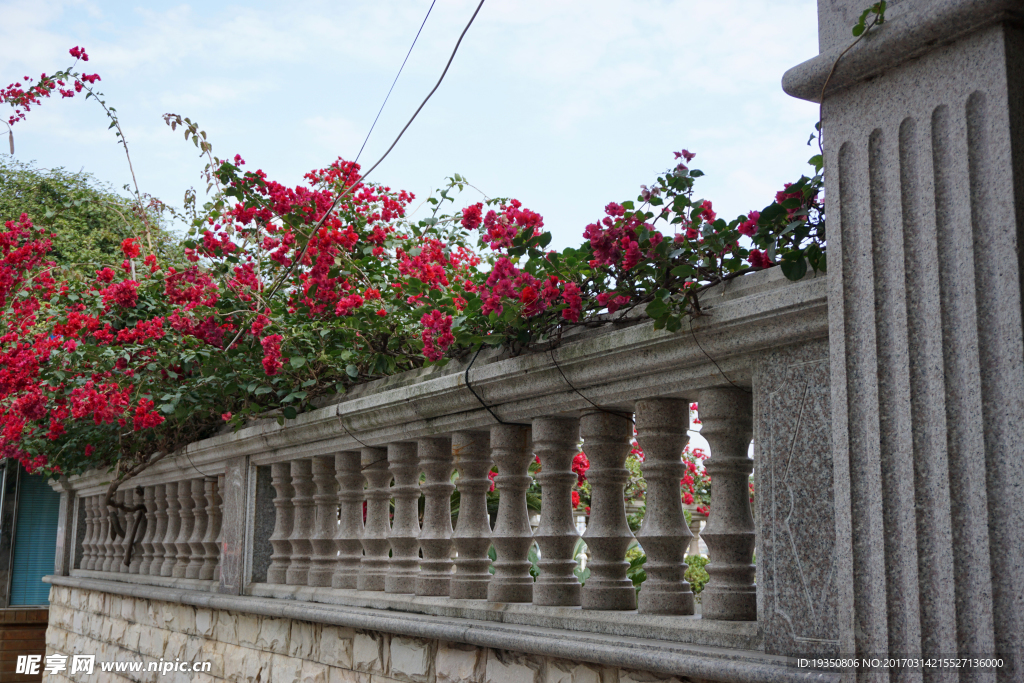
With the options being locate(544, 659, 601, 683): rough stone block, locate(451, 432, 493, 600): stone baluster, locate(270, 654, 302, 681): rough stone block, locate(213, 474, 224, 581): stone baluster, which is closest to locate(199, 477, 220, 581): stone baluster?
locate(213, 474, 224, 581): stone baluster

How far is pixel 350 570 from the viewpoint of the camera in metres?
4.05

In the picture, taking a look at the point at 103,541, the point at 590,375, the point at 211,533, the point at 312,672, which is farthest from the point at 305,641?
the point at 103,541

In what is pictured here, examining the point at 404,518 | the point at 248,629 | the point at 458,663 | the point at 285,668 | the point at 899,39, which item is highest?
the point at 899,39

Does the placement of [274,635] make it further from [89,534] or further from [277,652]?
[89,534]

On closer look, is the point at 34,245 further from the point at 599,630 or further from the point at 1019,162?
the point at 1019,162

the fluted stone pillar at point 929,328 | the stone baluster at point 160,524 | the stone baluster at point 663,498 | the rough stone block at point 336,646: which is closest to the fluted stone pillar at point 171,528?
the stone baluster at point 160,524

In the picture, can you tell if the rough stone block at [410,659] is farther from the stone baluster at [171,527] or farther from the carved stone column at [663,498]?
the stone baluster at [171,527]

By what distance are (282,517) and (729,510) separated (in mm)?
2979

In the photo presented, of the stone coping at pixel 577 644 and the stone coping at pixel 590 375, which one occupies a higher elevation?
the stone coping at pixel 590 375

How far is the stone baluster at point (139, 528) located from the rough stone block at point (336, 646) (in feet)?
10.8

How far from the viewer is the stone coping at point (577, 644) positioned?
6.41ft

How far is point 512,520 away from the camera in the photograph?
3078mm

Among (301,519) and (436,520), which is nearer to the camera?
(436,520)

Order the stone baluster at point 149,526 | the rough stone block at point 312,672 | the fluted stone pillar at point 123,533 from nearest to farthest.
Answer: the rough stone block at point 312,672 → the stone baluster at point 149,526 → the fluted stone pillar at point 123,533
